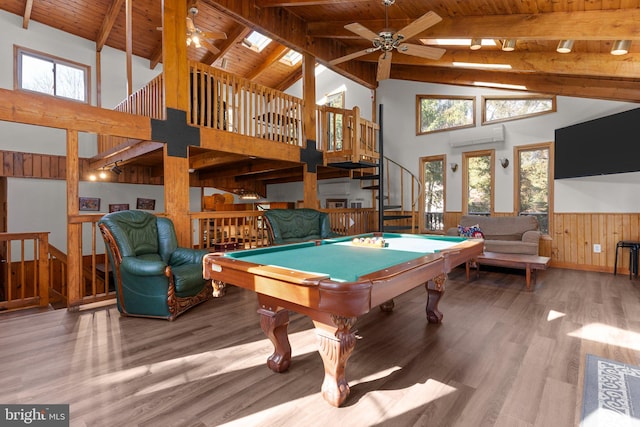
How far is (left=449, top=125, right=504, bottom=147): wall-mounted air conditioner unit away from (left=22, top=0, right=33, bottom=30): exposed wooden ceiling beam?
904 centimetres

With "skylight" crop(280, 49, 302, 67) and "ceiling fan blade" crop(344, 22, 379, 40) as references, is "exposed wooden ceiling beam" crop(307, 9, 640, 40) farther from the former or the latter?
"skylight" crop(280, 49, 302, 67)

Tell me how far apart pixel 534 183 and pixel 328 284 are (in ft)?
21.0

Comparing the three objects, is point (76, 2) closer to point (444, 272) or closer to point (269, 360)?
point (269, 360)

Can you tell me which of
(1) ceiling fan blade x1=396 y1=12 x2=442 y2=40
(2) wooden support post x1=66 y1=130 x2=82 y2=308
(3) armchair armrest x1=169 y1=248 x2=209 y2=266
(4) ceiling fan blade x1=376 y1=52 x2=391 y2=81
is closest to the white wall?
(4) ceiling fan blade x1=376 y1=52 x2=391 y2=81

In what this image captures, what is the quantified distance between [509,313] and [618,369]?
1.20m

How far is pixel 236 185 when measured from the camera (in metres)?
10.1

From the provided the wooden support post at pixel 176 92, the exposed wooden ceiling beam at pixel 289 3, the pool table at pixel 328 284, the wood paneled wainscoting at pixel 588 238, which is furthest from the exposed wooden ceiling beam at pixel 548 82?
the wooden support post at pixel 176 92

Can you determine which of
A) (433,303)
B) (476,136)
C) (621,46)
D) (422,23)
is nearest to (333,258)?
(433,303)

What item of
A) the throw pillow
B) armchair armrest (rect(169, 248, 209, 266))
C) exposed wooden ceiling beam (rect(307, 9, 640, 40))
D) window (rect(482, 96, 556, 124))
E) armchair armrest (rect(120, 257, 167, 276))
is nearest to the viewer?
armchair armrest (rect(120, 257, 167, 276))

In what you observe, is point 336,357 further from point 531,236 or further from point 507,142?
point 507,142

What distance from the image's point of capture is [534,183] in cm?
611

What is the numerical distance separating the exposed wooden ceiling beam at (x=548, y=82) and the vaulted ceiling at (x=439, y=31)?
0.01 metres

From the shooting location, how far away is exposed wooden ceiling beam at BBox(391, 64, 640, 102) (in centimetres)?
455

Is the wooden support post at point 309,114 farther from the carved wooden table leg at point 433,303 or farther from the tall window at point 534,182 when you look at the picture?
the tall window at point 534,182
